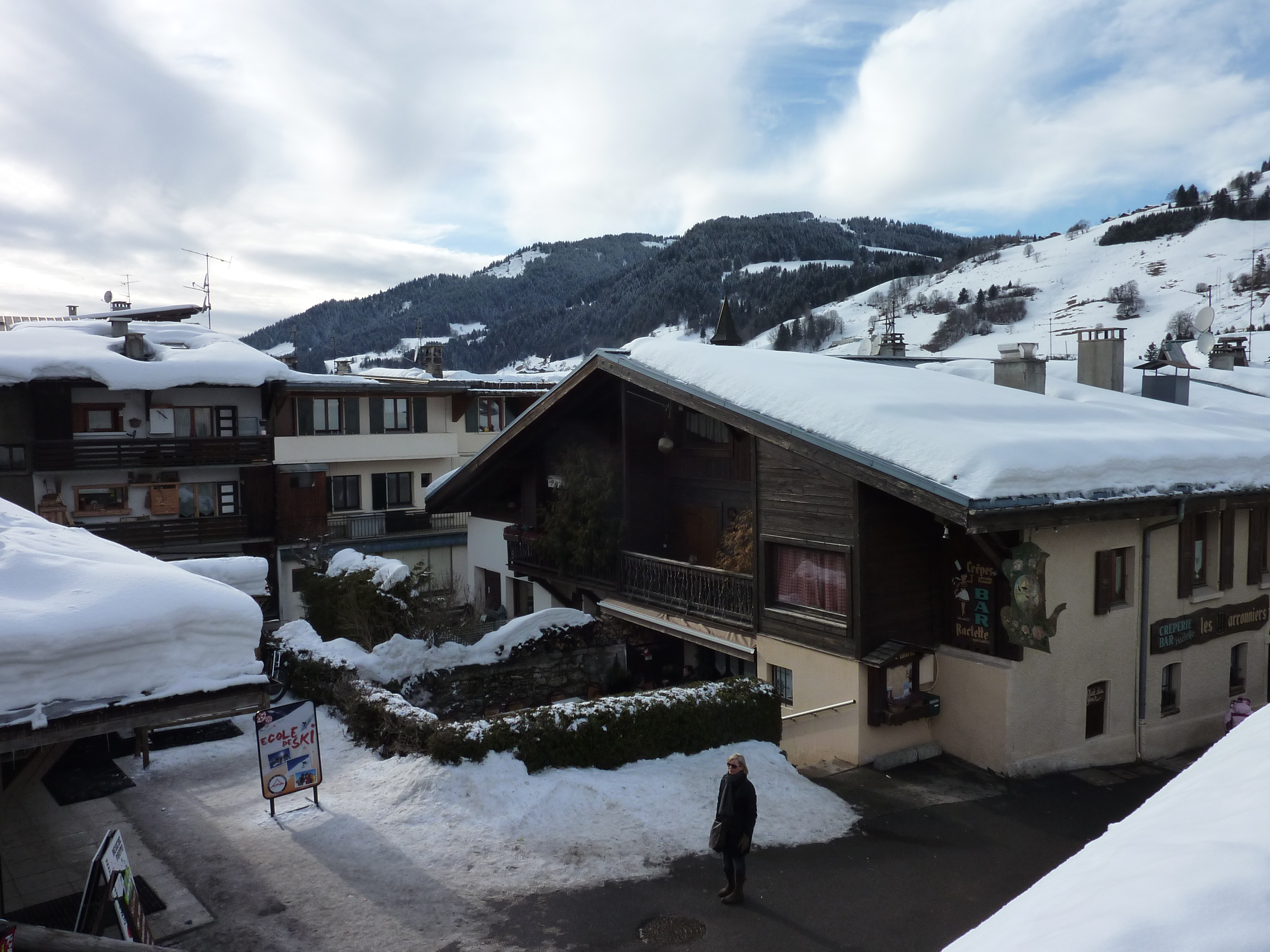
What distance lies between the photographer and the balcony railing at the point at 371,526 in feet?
110

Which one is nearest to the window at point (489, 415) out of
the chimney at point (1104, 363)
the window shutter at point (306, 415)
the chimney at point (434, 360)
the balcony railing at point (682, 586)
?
the chimney at point (434, 360)

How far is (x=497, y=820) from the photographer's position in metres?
11.2

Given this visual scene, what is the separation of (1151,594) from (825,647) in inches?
245

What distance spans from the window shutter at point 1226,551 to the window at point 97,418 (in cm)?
3178

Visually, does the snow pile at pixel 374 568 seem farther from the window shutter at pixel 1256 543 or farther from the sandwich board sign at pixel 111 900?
the window shutter at pixel 1256 543

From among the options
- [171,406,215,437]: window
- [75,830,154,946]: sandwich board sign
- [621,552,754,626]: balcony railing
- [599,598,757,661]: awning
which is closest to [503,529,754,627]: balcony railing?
[621,552,754,626]: balcony railing

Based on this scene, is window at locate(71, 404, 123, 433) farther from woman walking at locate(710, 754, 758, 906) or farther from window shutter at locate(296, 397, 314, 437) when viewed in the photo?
woman walking at locate(710, 754, 758, 906)

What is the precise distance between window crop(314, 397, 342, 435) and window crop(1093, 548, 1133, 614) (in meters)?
28.7

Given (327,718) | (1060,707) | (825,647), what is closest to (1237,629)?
(1060,707)

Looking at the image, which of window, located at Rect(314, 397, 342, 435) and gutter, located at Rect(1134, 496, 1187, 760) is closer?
gutter, located at Rect(1134, 496, 1187, 760)

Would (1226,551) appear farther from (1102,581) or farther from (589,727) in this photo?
(589,727)

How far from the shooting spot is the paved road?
894 centimetres

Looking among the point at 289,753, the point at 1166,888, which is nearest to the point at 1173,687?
the point at 289,753

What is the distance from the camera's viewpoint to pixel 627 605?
763 inches
